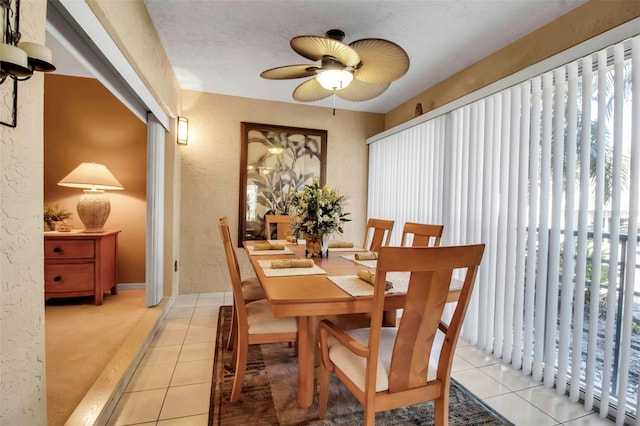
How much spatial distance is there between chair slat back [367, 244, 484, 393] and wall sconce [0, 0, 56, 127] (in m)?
1.16

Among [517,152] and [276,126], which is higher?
[276,126]

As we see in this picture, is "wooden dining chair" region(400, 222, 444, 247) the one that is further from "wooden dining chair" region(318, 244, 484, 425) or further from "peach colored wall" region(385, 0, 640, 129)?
"peach colored wall" region(385, 0, 640, 129)

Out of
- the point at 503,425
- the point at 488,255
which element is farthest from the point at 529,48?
the point at 503,425

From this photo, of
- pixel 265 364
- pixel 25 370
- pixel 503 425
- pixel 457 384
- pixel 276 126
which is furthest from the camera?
pixel 276 126

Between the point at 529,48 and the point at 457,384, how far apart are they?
2481mm

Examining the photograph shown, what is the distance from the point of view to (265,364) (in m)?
2.24

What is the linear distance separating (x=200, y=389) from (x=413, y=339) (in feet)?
4.75

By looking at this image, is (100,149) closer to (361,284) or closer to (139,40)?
(139,40)

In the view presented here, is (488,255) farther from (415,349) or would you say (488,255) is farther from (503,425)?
(415,349)

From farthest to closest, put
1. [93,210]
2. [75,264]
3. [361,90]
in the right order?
[93,210], [75,264], [361,90]

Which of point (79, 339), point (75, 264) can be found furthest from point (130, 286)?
point (79, 339)

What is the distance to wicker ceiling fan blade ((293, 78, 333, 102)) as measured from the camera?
232 centimetres

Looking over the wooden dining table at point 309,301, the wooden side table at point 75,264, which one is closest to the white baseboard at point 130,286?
the wooden side table at point 75,264

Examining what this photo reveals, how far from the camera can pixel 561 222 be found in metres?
1.97
